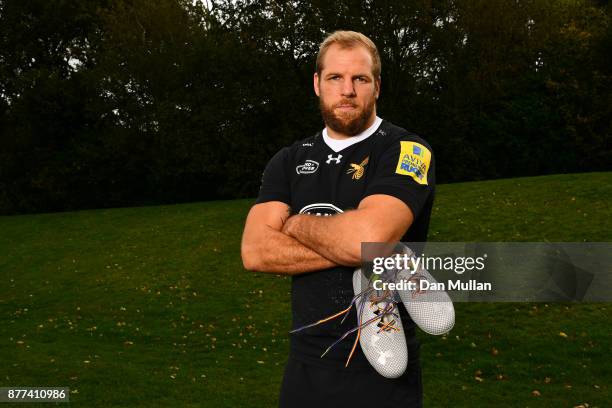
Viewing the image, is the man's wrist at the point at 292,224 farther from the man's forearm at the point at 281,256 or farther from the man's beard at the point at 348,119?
the man's beard at the point at 348,119

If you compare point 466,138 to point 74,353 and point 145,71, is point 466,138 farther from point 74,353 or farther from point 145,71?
point 74,353

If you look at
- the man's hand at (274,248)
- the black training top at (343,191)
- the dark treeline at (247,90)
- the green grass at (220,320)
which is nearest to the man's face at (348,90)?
the black training top at (343,191)

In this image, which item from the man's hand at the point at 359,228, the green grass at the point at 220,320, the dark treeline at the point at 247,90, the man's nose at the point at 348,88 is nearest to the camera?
the man's hand at the point at 359,228

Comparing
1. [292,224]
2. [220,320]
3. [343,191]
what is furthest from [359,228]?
[220,320]

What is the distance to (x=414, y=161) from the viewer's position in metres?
3.79

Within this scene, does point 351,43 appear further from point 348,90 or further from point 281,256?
point 281,256

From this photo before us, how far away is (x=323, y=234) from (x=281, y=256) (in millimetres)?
384

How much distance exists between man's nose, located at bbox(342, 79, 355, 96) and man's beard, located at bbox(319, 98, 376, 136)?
0.05 m

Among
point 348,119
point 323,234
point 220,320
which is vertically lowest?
point 220,320

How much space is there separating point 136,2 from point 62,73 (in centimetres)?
822

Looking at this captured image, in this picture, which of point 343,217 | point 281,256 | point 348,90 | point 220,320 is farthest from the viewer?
point 220,320

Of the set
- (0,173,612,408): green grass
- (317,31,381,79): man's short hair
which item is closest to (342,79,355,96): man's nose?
(317,31,381,79): man's short hair

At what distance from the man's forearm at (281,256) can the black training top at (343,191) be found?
0.07m

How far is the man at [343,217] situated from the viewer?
3.72 meters
